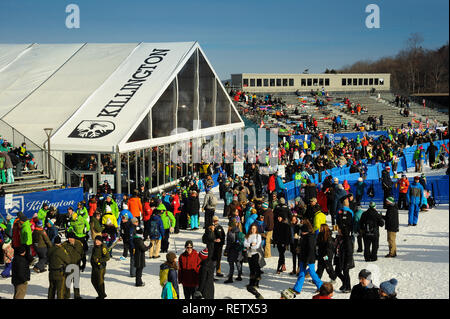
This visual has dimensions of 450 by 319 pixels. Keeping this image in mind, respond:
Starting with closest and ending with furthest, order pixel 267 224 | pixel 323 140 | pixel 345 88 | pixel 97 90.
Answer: pixel 267 224
pixel 97 90
pixel 323 140
pixel 345 88

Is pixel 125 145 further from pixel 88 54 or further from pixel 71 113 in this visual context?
pixel 88 54

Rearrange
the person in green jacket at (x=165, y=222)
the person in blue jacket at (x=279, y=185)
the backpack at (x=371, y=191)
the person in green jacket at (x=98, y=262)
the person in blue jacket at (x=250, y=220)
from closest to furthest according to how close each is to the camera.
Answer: the person in green jacket at (x=98, y=262), the person in blue jacket at (x=250, y=220), the person in green jacket at (x=165, y=222), the person in blue jacket at (x=279, y=185), the backpack at (x=371, y=191)

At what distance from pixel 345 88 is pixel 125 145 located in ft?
159

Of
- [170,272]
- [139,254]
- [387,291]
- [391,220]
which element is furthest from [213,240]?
[391,220]

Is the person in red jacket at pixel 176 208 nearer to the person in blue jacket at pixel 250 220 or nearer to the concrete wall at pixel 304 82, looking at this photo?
the person in blue jacket at pixel 250 220

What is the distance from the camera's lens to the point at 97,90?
2305cm

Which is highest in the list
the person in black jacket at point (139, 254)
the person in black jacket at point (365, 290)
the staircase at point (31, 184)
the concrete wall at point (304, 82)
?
the concrete wall at point (304, 82)

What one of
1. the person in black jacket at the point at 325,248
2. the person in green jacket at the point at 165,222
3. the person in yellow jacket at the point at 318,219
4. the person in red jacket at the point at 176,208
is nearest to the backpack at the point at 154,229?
the person in green jacket at the point at 165,222

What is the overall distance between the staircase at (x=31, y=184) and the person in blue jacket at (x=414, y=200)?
1272 centimetres

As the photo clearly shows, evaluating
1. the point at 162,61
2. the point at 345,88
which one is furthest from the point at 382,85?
the point at 162,61

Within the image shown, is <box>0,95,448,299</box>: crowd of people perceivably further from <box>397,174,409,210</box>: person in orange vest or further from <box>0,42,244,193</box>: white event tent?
<box>0,42,244,193</box>: white event tent

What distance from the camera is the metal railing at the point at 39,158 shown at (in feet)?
63.5

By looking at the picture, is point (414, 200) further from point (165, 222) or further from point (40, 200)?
point (40, 200)

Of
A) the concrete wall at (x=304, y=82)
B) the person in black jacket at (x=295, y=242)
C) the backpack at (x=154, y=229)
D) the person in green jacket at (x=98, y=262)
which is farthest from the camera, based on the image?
the concrete wall at (x=304, y=82)
